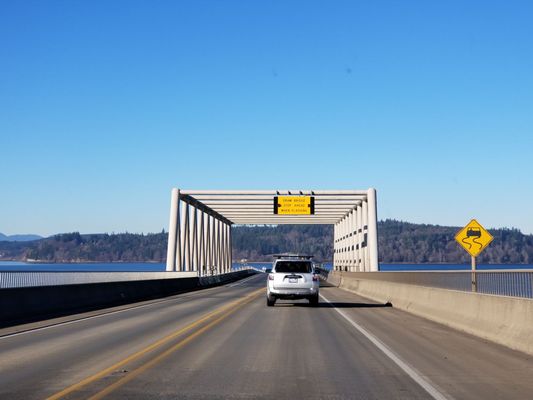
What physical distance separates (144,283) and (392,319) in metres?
18.6

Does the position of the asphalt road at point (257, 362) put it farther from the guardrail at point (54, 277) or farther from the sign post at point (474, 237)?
the guardrail at point (54, 277)

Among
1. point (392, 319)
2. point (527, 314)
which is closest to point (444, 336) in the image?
point (527, 314)

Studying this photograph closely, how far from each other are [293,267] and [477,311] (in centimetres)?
1183

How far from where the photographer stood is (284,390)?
9320mm

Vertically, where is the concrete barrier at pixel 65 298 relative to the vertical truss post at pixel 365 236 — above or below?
below

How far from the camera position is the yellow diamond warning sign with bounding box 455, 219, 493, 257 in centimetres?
2077

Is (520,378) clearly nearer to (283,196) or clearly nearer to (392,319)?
(392,319)

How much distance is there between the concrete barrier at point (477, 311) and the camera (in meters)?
13.8

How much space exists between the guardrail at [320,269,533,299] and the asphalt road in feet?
4.16

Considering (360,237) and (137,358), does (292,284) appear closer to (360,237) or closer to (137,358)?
(137,358)

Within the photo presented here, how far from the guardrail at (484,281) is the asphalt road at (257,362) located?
4.16 ft

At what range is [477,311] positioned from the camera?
1712cm

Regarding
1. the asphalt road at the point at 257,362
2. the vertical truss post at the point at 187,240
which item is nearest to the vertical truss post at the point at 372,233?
the vertical truss post at the point at 187,240

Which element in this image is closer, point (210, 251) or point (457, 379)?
point (457, 379)
